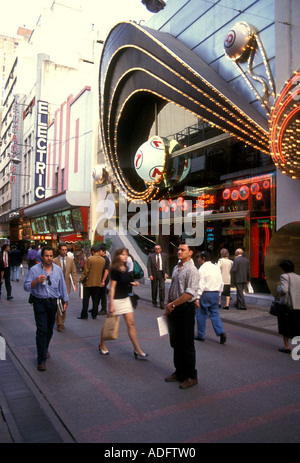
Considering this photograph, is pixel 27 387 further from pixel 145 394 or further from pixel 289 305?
pixel 289 305

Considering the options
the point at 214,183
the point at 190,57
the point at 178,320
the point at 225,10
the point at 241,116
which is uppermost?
the point at 225,10

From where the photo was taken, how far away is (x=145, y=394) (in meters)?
4.34

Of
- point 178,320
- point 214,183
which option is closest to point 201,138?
point 214,183

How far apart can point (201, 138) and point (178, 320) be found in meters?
11.0

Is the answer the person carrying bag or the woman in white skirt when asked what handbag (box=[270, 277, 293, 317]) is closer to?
the person carrying bag

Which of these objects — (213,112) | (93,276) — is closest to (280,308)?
(93,276)

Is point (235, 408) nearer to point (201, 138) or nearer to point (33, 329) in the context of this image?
point (33, 329)

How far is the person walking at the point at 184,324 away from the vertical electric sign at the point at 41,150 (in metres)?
26.9

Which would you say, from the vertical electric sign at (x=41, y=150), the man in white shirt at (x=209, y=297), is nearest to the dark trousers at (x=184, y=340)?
the man in white shirt at (x=209, y=297)

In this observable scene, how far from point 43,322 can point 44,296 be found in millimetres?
369

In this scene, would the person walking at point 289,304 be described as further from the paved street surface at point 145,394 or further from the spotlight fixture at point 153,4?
the spotlight fixture at point 153,4

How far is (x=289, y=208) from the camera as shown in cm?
957

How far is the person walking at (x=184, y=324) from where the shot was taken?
4562 mm

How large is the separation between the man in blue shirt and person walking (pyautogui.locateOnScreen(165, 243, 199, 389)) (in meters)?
1.79
